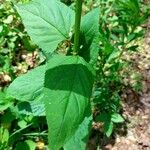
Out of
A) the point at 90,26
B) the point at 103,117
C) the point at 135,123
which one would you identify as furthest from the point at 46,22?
the point at 135,123

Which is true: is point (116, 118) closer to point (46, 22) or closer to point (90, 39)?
point (90, 39)

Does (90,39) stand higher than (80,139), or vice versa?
(90,39)

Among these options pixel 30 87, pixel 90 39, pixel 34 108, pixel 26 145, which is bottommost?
pixel 26 145

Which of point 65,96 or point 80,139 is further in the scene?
point 80,139

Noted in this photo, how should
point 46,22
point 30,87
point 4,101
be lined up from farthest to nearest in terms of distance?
point 4,101 < point 30,87 < point 46,22

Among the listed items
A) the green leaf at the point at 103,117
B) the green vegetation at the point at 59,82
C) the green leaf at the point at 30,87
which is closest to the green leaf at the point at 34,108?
the green vegetation at the point at 59,82

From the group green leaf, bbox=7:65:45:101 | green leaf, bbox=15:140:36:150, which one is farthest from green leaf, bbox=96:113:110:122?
green leaf, bbox=7:65:45:101

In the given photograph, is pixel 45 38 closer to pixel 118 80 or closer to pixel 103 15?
pixel 118 80
